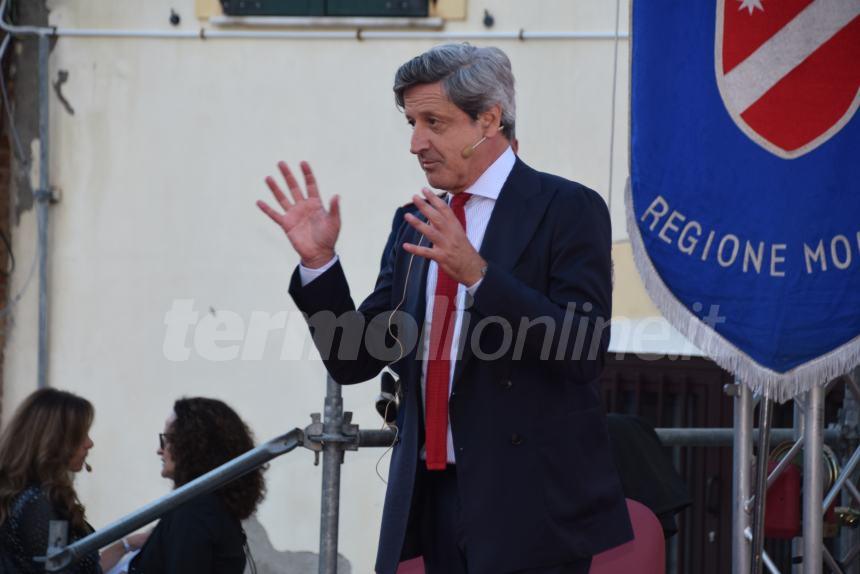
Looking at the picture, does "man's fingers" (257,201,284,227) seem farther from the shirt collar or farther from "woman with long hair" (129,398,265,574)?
"woman with long hair" (129,398,265,574)

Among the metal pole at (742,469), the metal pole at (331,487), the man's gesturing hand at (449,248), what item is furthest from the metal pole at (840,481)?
the man's gesturing hand at (449,248)

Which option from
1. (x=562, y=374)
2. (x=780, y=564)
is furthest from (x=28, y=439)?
(x=780, y=564)

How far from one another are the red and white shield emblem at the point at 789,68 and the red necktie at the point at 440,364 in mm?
1332

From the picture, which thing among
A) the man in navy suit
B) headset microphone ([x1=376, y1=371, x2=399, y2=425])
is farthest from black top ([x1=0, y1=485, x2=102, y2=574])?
the man in navy suit

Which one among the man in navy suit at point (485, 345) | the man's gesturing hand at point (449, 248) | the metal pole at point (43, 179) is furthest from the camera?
the metal pole at point (43, 179)

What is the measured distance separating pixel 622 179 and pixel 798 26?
2.95m

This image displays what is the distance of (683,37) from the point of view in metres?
3.77

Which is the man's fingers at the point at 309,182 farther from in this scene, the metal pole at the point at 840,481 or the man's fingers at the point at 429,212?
the metal pole at the point at 840,481

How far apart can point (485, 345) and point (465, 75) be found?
554 mm

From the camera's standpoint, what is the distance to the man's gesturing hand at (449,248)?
2.44m

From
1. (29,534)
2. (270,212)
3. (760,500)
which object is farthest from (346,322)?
(29,534)

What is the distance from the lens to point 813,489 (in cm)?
373

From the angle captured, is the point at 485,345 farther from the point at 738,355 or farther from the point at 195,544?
the point at 195,544

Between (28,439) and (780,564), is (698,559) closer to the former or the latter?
(780,564)
